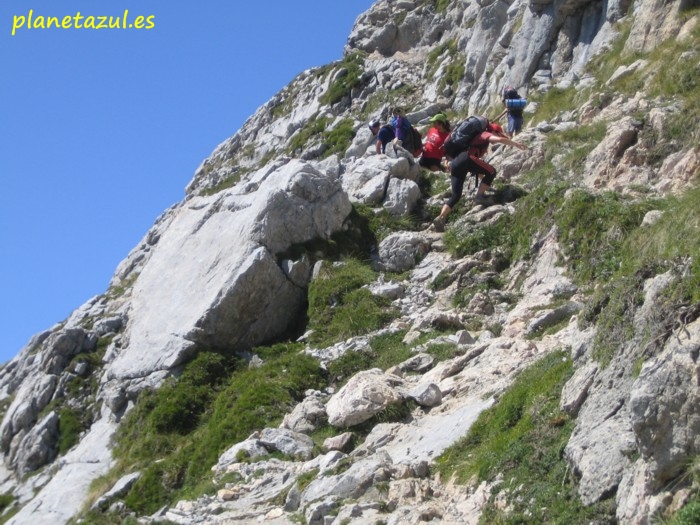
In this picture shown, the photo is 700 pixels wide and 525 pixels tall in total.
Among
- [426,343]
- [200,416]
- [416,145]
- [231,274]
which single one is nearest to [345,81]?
[416,145]

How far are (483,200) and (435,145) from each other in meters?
3.50

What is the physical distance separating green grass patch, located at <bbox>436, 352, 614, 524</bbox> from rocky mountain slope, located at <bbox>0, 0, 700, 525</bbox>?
3 cm

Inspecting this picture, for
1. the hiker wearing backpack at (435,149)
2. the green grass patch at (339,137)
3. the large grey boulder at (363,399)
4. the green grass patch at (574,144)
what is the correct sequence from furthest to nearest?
the green grass patch at (339,137) → the hiker wearing backpack at (435,149) → the green grass patch at (574,144) → the large grey boulder at (363,399)

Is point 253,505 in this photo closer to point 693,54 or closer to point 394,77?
point 693,54

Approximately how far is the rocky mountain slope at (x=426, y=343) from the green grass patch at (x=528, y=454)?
1.2 inches

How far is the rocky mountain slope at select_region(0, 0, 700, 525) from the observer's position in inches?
292

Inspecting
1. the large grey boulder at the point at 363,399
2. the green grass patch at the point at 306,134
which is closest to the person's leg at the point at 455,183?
the large grey boulder at the point at 363,399

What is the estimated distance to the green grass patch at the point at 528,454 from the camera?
7.19 meters

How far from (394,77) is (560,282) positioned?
98.6 ft

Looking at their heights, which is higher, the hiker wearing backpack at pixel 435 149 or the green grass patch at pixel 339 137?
the green grass patch at pixel 339 137

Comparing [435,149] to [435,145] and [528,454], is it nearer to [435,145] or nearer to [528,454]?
[435,145]

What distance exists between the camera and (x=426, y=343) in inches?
546

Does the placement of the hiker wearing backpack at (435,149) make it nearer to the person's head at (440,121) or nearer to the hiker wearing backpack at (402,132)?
the person's head at (440,121)

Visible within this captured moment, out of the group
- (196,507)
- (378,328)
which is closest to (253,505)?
(196,507)
